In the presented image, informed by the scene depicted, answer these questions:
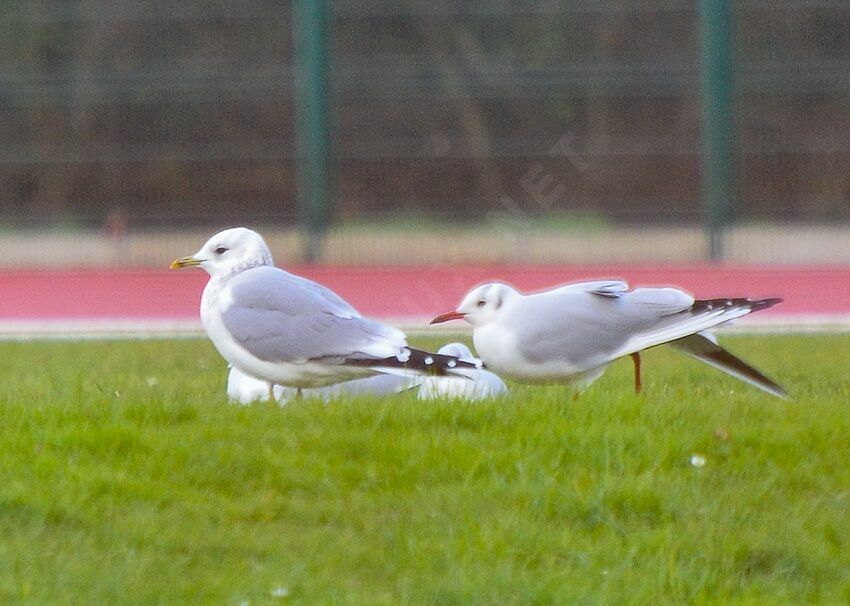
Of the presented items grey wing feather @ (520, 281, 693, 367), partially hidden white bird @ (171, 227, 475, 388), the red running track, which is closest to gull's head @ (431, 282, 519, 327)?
grey wing feather @ (520, 281, 693, 367)

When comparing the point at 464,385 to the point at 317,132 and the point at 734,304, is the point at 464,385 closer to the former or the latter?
the point at 734,304

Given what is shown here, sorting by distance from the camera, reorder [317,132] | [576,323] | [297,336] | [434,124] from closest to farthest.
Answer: [297,336] < [576,323] < [434,124] < [317,132]

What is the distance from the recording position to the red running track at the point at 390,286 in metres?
14.7

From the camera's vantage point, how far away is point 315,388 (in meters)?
6.87

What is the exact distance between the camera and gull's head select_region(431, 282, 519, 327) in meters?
6.39

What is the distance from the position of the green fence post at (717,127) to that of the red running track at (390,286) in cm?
51

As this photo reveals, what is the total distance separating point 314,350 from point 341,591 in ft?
5.59

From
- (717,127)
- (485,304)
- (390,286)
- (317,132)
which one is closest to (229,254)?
(485,304)

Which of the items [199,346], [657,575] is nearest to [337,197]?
[199,346]

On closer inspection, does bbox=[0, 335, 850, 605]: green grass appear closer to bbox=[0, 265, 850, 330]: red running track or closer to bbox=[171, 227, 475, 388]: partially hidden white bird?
bbox=[171, 227, 475, 388]: partially hidden white bird

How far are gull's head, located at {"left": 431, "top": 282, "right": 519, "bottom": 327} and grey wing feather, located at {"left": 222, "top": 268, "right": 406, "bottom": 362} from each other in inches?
13.8

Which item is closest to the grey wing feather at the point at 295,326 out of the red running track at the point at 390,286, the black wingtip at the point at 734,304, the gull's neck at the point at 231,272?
the gull's neck at the point at 231,272

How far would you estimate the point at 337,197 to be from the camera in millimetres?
15977

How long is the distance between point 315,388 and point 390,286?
8.71 m
